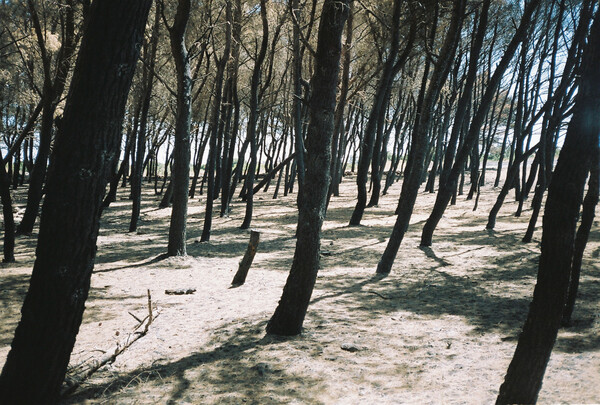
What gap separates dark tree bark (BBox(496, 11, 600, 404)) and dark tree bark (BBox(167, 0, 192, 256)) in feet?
24.7

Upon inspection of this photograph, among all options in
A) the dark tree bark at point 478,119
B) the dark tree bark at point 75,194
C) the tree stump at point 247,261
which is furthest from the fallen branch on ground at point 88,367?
the dark tree bark at point 478,119

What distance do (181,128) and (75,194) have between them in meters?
6.21

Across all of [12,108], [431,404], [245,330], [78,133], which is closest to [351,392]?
[431,404]

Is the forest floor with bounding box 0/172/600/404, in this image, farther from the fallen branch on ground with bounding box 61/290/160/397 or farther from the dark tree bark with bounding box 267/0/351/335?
the dark tree bark with bounding box 267/0/351/335

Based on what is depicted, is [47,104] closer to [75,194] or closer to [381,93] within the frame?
[381,93]

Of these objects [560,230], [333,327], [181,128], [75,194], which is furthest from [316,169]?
[181,128]

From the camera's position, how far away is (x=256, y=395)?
12.2 ft

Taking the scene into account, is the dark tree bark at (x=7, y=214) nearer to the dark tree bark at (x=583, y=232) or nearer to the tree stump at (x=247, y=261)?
the tree stump at (x=247, y=261)

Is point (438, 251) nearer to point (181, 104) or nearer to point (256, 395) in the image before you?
point (181, 104)

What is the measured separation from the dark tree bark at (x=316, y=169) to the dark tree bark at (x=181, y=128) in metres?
4.78

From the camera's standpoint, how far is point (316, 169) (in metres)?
4.82

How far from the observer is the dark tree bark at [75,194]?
10.2ft

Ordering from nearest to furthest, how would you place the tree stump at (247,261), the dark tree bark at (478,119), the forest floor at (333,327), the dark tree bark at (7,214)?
the forest floor at (333,327) → the tree stump at (247,261) → the dark tree bark at (7,214) → the dark tree bark at (478,119)

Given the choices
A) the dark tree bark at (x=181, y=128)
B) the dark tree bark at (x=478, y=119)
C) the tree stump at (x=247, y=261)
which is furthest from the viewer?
the dark tree bark at (x=181, y=128)
